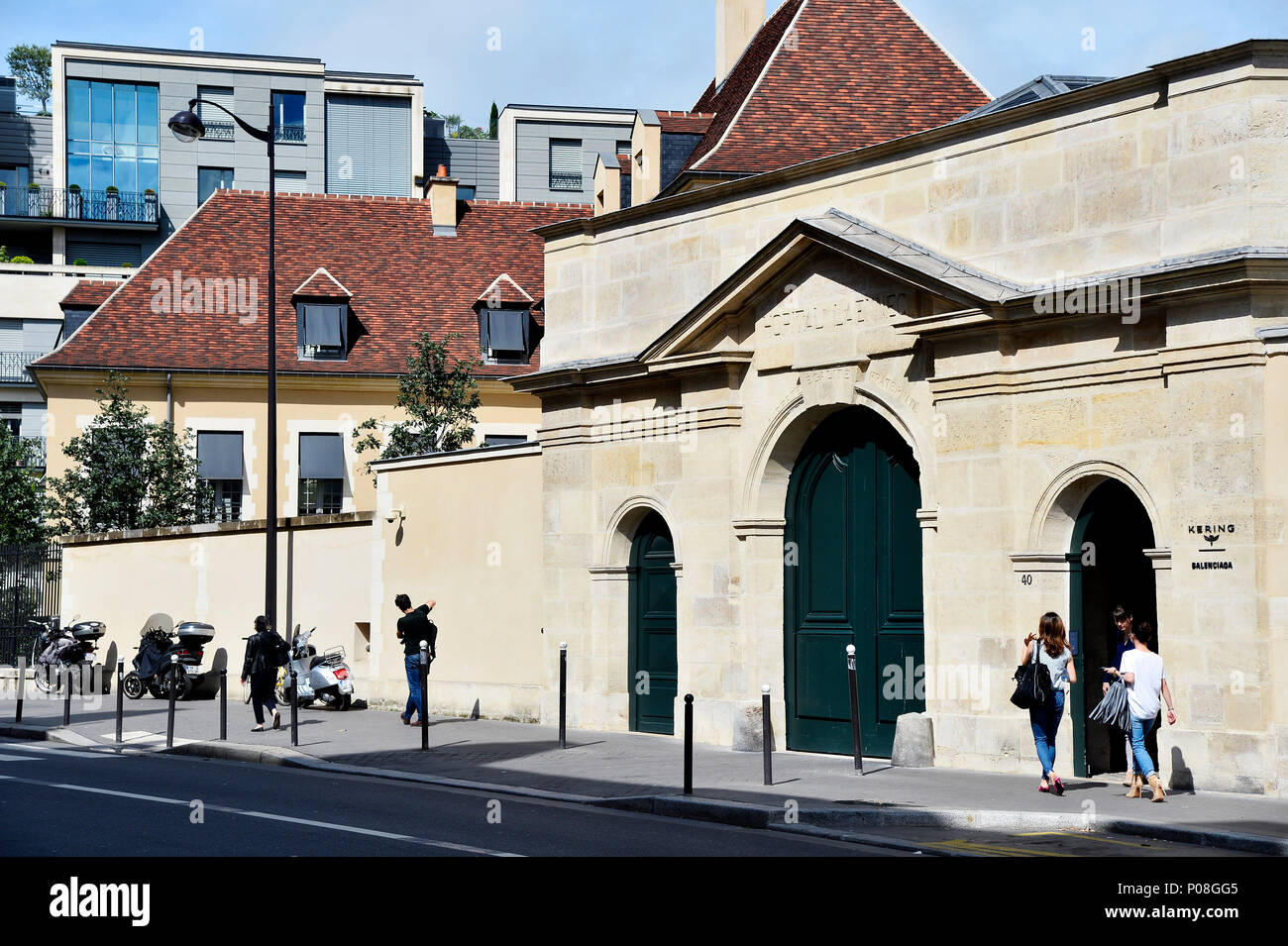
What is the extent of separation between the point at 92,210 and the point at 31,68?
22.7 meters

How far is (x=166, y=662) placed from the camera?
25.9 m

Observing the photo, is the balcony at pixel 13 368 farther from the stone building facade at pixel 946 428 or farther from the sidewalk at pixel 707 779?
the stone building facade at pixel 946 428

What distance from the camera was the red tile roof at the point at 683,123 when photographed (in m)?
29.5

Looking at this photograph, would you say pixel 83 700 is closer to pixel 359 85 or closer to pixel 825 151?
pixel 825 151

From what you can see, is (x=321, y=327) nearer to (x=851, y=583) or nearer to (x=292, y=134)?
(x=292, y=134)

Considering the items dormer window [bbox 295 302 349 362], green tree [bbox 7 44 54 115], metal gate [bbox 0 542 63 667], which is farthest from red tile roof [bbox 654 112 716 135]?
green tree [bbox 7 44 54 115]

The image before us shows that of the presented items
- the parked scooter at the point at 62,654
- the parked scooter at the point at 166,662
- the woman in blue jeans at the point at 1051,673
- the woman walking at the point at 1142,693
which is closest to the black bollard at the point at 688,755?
the woman in blue jeans at the point at 1051,673

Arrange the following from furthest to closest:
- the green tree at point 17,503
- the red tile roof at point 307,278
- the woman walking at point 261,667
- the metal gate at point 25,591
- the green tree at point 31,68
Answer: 1. the green tree at point 31,68
2. the green tree at point 17,503
3. the red tile roof at point 307,278
4. the metal gate at point 25,591
5. the woman walking at point 261,667

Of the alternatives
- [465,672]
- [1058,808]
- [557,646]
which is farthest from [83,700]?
[1058,808]

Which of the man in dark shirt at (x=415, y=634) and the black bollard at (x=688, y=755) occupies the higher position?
the man in dark shirt at (x=415, y=634)

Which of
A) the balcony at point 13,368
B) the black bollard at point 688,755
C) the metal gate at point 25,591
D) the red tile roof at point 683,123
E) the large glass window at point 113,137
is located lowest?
the black bollard at point 688,755

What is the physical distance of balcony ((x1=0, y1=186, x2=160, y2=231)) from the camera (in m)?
57.9

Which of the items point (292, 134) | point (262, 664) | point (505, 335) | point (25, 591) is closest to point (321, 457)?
point (505, 335)

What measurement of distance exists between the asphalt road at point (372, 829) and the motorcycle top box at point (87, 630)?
13840 mm
